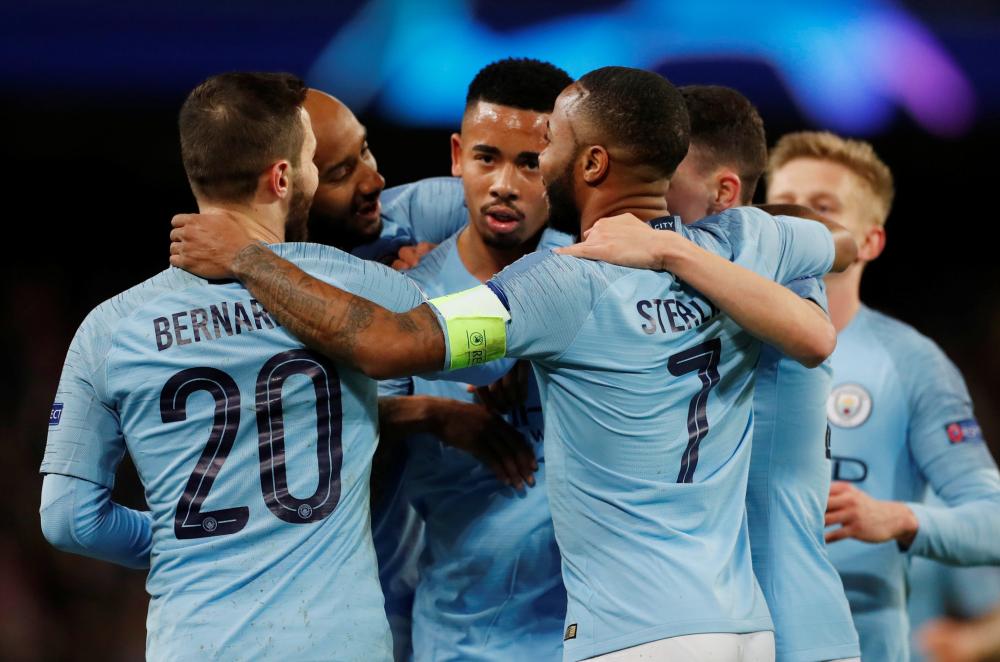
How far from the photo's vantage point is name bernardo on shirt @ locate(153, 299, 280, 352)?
10.6ft

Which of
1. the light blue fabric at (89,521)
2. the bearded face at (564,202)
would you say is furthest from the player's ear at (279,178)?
the light blue fabric at (89,521)

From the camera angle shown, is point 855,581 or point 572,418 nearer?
point 572,418

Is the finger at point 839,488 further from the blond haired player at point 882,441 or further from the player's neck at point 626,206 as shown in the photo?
the player's neck at point 626,206

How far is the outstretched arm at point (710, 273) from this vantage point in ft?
10.6

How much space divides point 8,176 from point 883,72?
26.8 feet

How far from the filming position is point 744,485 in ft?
11.3

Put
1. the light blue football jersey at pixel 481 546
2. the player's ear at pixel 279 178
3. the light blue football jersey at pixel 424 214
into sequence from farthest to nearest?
the light blue football jersey at pixel 424 214
the light blue football jersey at pixel 481 546
the player's ear at pixel 279 178

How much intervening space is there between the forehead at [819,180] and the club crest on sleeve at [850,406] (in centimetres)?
92

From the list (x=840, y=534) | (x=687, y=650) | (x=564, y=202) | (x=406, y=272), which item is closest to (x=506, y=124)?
(x=406, y=272)

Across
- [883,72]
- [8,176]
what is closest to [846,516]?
[883,72]

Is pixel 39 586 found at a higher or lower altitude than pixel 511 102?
lower

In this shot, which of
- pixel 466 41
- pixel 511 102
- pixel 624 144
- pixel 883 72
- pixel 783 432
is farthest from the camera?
pixel 883 72

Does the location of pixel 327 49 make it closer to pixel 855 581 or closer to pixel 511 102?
pixel 511 102

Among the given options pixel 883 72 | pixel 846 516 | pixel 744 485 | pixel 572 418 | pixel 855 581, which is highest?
pixel 883 72
